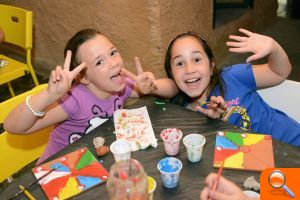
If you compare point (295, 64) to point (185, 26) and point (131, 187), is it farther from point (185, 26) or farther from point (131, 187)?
point (131, 187)

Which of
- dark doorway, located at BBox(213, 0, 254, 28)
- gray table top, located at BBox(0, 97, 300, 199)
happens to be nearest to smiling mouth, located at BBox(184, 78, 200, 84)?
gray table top, located at BBox(0, 97, 300, 199)

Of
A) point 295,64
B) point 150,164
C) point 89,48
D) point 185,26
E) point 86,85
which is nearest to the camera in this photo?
point 150,164

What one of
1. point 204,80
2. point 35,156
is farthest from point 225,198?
point 35,156

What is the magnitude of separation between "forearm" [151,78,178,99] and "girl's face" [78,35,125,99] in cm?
22

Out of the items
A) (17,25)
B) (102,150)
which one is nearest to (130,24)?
(17,25)

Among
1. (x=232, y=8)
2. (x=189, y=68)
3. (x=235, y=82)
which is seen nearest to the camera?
(x=189, y=68)

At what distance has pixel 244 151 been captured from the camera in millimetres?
1312

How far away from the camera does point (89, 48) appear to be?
65.1 inches

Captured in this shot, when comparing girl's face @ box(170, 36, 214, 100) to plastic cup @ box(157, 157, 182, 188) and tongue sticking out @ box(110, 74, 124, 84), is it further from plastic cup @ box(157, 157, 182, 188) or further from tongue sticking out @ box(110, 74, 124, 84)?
plastic cup @ box(157, 157, 182, 188)

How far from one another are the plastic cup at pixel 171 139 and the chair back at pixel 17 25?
1.70 metres

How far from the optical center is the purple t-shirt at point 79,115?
1690 mm

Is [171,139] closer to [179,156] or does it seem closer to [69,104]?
[179,156]

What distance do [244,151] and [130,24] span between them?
5.94ft

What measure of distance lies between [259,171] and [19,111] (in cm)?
104
